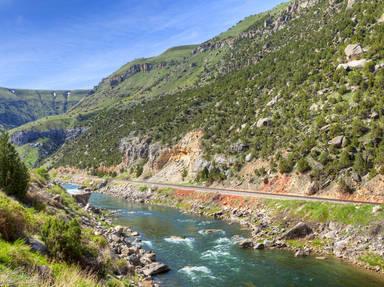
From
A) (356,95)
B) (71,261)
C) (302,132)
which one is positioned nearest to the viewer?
(71,261)

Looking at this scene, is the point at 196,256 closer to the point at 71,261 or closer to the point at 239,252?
the point at 239,252

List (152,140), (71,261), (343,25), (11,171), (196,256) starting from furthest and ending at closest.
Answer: (152,140) < (343,25) < (196,256) < (11,171) < (71,261)

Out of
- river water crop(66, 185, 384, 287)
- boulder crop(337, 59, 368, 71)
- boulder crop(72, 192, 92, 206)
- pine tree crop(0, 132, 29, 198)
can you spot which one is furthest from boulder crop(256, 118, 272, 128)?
pine tree crop(0, 132, 29, 198)

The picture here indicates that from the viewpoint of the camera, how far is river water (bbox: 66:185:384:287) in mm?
32531

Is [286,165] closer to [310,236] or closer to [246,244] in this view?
[310,236]


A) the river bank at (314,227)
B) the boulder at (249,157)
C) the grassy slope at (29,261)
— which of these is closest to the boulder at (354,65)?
the boulder at (249,157)

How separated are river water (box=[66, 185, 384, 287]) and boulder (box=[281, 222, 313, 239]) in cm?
491

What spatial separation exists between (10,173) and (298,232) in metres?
34.8

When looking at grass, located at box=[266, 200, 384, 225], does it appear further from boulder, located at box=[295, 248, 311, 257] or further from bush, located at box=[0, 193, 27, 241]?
bush, located at box=[0, 193, 27, 241]

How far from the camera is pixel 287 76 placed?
100438mm

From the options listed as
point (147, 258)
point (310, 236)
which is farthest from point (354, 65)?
point (147, 258)

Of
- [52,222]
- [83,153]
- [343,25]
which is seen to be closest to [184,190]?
[343,25]

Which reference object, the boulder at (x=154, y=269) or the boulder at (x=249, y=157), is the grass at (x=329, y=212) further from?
the boulder at (x=249, y=157)

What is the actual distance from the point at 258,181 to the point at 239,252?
35.4m
